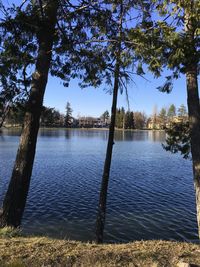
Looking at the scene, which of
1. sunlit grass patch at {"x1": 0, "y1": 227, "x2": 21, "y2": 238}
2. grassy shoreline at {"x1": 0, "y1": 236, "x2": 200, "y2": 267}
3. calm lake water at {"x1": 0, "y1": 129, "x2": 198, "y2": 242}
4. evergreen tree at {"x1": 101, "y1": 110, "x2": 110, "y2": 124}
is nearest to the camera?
grassy shoreline at {"x1": 0, "y1": 236, "x2": 200, "y2": 267}

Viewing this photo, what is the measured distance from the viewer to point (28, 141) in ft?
22.3


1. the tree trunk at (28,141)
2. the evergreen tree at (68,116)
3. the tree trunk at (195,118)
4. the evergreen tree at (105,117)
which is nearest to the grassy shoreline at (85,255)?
the tree trunk at (28,141)

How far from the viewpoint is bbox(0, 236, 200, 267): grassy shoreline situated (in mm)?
4223

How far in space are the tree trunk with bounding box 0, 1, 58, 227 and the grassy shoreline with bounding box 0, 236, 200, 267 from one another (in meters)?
1.64

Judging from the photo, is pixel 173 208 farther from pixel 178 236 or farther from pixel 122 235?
pixel 122 235

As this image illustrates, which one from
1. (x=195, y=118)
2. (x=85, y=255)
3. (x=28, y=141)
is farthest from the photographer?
(x=195, y=118)

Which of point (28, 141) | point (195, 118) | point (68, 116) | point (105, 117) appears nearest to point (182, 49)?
point (195, 118)

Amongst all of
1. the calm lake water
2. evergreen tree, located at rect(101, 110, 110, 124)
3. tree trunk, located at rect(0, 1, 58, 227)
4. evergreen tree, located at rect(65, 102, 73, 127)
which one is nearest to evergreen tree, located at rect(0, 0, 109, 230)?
tree trunk, located at rect(0, 1, 58, 227)

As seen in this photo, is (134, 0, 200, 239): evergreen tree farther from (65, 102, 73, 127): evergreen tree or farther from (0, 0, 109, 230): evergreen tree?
(65, 102, 73, 127): evergreen tree

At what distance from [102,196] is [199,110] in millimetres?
4055

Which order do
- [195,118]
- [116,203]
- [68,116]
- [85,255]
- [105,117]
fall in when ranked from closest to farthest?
1. [85,255]
2. [195,118]
3. [116,203]
4. [68,116]
5. [105,117]

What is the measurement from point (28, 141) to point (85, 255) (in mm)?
3089

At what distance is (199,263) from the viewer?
450cm

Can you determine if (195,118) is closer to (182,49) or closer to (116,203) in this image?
(182,49)
